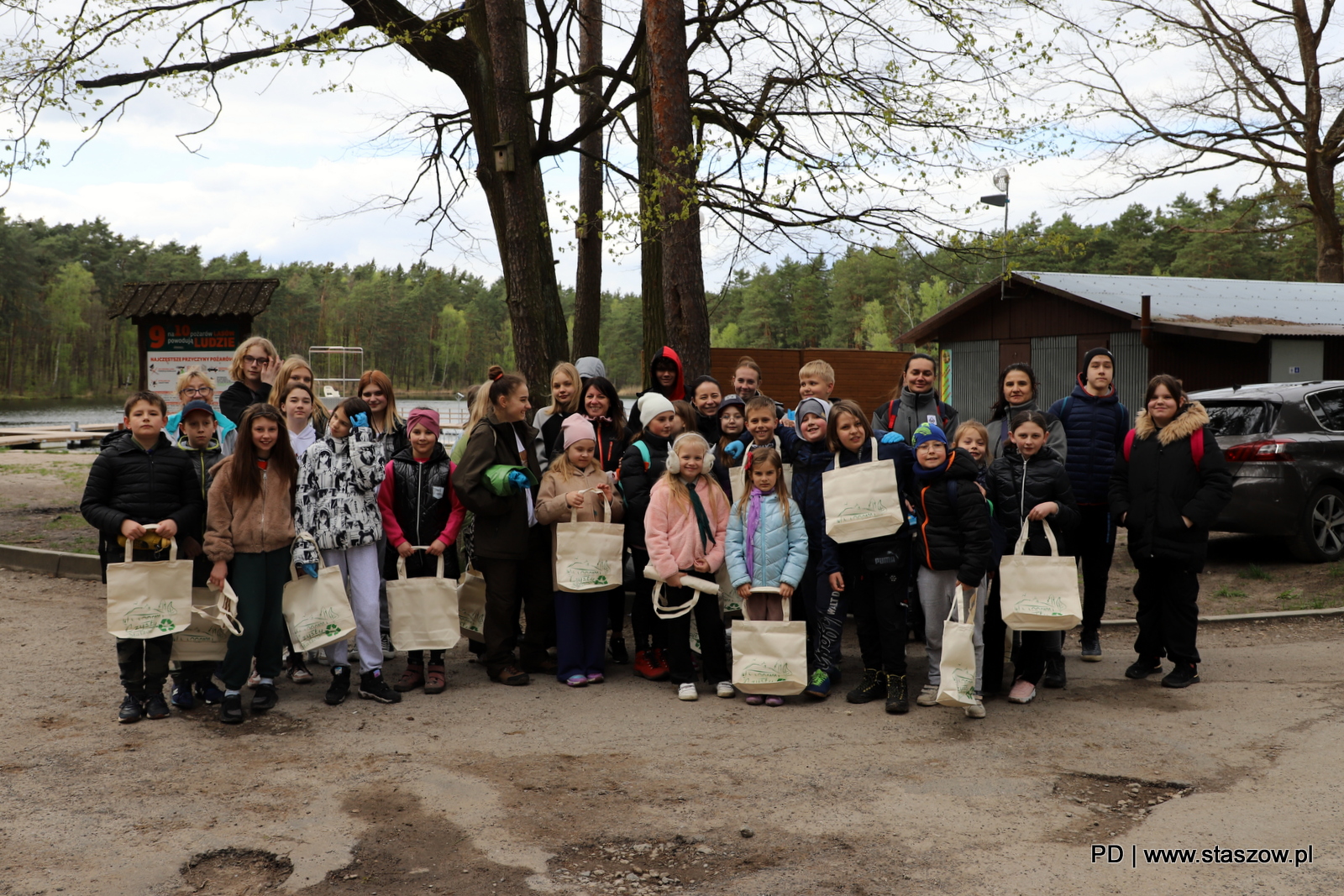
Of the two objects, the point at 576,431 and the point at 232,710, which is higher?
the point at 576,431

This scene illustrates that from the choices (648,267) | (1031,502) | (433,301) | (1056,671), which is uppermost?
(433,301)

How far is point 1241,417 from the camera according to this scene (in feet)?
31.3

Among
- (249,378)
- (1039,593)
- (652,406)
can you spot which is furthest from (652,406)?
(249,378)

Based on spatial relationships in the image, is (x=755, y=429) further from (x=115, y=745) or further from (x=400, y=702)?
(x=115, y=745)

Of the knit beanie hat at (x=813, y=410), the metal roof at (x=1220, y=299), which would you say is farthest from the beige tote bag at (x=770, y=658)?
the metal roof at (x=1220, y=299)

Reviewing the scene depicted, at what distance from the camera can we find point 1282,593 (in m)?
8.50

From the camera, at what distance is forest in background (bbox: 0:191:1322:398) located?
2330 inches

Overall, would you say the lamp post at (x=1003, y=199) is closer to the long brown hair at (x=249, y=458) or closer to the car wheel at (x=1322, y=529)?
the car wheel at (x=1322, y=529)

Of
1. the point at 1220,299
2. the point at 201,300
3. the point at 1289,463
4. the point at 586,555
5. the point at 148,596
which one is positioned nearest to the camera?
the point at 148,596

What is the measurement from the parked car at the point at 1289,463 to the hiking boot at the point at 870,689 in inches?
206

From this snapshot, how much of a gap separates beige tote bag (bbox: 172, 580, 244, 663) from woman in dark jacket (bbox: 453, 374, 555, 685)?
1421mm

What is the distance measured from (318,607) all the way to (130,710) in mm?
1080

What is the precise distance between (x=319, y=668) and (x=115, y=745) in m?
1.75

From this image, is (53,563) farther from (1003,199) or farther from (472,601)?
A: (1003,199)
